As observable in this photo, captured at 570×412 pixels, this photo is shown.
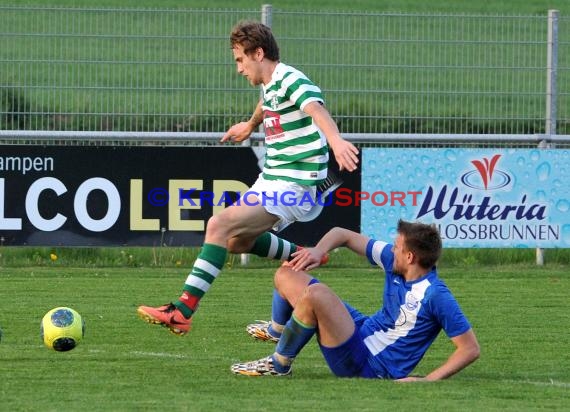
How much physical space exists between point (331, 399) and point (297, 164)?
195 centimetres

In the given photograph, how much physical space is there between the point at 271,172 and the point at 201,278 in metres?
0.82

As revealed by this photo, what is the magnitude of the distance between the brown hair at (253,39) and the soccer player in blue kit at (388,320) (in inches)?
53.8

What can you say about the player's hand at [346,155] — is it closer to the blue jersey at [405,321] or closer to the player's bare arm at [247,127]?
the blue jersey at [405,321]

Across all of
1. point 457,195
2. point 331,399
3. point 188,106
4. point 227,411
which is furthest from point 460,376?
point 188,106

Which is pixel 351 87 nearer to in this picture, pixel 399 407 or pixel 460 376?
pixel 460 376

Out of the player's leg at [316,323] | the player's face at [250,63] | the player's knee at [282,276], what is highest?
the player's face at [250,63]

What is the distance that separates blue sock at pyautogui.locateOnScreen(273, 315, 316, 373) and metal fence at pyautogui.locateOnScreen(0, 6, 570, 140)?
7724 millimetres

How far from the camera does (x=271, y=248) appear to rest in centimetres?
877

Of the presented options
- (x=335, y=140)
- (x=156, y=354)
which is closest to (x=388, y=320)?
(x=335, y=140)

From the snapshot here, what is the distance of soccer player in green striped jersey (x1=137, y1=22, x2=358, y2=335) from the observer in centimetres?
828

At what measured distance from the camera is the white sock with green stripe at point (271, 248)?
876 cm

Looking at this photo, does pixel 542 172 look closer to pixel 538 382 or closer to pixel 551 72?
pixel 551 72

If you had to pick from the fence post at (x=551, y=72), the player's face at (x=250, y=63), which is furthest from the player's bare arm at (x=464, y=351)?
the fence post at (x=551, y=72)

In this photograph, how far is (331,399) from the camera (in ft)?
23.0
